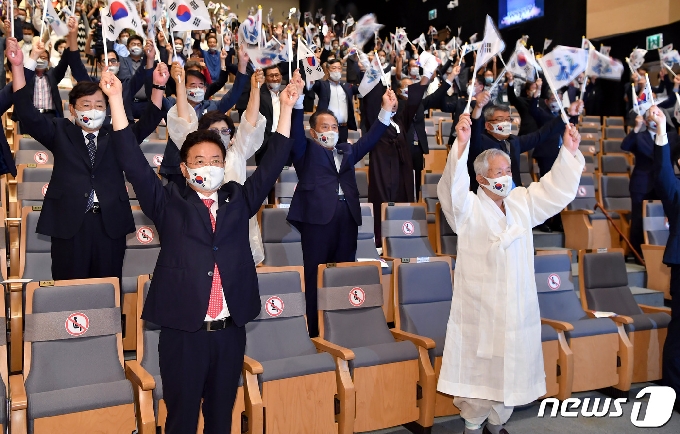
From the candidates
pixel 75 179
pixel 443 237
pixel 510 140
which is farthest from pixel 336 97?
pixel 75 179

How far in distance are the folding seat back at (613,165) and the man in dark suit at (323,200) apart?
4.27 metres

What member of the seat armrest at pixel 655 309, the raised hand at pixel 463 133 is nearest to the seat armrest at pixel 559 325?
the seat armrest at pixel 655 309

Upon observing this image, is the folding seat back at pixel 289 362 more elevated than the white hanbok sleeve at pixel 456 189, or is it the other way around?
the white hanbok sleeve at pixel 456 189

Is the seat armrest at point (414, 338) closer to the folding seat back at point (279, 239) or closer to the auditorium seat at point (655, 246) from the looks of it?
the folding seat back at point (279, 239)

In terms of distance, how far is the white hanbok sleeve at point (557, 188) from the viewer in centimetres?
298

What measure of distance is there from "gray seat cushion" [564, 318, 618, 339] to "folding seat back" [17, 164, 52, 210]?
138 inches

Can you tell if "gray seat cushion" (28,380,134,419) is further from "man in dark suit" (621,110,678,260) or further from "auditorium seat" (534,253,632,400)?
"man in dark suit" (621,110,678,260)

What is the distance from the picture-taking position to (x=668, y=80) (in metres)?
9.09

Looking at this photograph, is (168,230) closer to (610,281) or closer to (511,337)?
(511,337)

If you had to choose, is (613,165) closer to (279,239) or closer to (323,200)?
(279,239)

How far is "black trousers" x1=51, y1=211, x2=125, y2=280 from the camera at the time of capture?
9.92 ft

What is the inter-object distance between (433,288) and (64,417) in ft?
6.86

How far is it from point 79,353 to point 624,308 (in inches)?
Answer: 129

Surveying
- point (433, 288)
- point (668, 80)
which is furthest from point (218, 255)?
point (668, 80)
